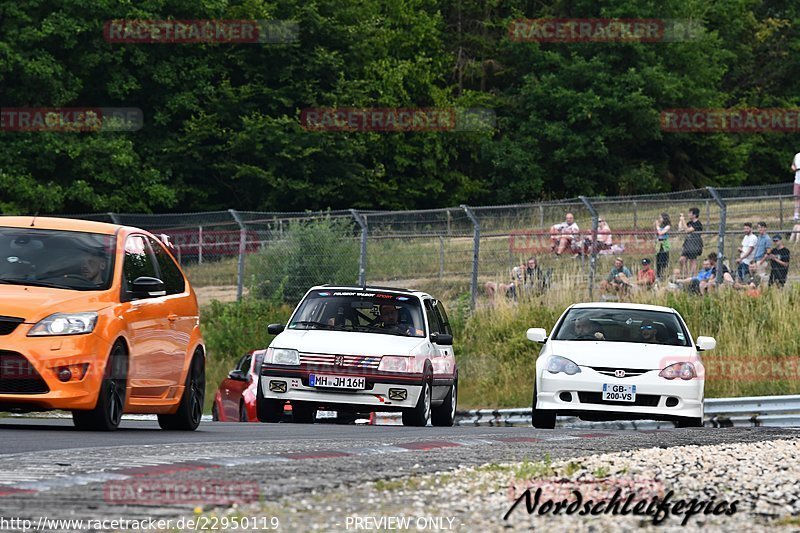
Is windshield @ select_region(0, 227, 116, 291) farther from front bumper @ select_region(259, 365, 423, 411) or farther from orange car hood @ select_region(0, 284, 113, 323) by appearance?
front bumper @ select_region(259, 365, 423, 411)

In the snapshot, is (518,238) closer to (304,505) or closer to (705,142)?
(304,505)

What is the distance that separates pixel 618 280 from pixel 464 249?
3.45 m

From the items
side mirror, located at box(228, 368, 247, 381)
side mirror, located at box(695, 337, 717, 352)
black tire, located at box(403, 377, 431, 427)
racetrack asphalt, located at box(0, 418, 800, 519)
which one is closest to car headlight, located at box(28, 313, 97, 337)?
racetrack asphalt, located at box(0, 418, 800, 519)

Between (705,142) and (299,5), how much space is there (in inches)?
790

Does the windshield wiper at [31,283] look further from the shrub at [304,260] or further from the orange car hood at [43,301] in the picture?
the shrub at [304,260]

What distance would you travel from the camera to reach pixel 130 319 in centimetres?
1232

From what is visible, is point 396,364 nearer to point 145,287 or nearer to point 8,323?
point 145,287

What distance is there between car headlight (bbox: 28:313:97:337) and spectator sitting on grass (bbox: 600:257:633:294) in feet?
55.2

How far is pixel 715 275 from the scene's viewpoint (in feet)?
90.8

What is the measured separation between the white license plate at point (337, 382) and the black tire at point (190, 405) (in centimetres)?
318

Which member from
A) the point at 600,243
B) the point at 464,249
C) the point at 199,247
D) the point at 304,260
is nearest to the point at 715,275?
the point at 600,243

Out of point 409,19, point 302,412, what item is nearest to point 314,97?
point 409,19

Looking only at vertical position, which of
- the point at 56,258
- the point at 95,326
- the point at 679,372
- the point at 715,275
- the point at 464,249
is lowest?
the point at 679,372

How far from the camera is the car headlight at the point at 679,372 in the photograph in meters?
17.5
